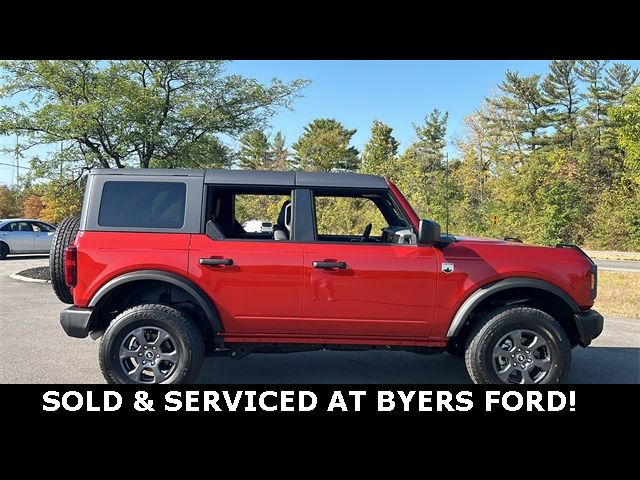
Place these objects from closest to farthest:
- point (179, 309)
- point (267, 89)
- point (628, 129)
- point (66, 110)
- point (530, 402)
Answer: point (530, 402) < point (179, 309) < point (66, 110) < point (267, 89) < point (628, 129)

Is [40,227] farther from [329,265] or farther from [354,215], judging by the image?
[329,265]

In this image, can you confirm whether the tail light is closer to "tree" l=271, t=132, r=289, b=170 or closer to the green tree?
the green tree

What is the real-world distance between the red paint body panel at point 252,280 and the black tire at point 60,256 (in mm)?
1288

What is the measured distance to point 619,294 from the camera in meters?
10.4

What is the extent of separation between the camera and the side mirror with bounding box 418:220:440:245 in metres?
4.18

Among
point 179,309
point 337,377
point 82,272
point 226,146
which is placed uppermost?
point 226,146

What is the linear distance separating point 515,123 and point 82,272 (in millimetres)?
40710

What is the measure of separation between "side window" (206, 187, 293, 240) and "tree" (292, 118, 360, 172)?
34.5 metres

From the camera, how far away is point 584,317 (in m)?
4.37

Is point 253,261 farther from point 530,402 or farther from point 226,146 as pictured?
point 226,146

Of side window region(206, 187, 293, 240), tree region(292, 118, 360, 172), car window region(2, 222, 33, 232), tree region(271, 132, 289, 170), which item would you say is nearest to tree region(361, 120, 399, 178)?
tree region(292, 118, 360, 172)

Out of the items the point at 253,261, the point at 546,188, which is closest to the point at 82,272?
the point at 253,261

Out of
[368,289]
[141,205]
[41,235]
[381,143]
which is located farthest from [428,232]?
[381,143]

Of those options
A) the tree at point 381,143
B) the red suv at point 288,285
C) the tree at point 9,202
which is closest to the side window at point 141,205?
the red suv at point 288,285
